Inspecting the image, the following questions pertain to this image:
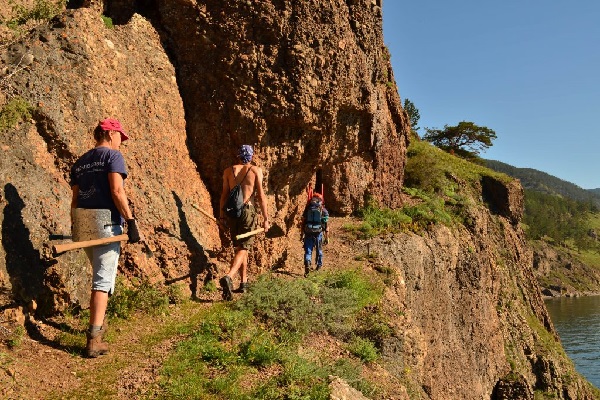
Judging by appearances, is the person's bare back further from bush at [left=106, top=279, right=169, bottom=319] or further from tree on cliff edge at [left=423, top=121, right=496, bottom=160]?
tree on cliff edge at [left=423, top=121, right=496, bottom=160]

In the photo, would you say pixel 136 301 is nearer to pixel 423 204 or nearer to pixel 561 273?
pixel 423 204

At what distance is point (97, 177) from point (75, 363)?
1.82 metres

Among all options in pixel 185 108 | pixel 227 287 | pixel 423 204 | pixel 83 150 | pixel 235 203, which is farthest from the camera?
pixel 423 204

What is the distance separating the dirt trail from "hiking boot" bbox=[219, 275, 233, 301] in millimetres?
969

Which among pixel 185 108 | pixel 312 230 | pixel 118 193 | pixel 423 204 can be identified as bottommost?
pixel 312 230

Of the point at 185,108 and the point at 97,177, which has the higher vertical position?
the point at 185,108

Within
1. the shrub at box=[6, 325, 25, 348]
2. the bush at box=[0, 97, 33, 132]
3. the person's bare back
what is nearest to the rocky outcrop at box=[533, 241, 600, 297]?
the person's bare back

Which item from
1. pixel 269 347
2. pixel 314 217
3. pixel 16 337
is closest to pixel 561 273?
pixel 314 217

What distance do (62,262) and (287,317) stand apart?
2.89 m

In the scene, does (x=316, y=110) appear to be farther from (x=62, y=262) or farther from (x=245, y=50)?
(x=62, y=262)

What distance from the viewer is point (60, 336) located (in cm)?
476

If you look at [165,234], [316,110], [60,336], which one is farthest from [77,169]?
[316,110]

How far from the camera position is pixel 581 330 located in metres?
60.8

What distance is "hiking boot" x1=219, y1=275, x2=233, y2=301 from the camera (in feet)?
21.9
